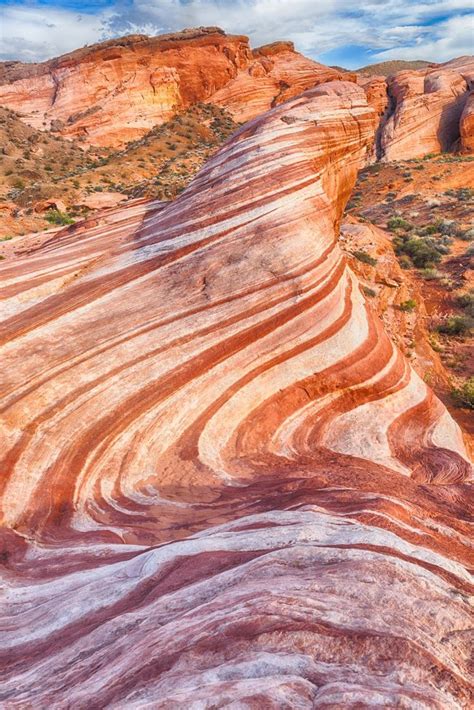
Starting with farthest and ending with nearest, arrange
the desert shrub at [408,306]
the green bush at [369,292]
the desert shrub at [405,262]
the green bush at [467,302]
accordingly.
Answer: the desert shrub at [405,262] → the green bush at [467,302] → the desert shrub at [408,306] → the green bush at [369,292]

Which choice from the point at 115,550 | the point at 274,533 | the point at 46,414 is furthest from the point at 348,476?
the point at 46,414

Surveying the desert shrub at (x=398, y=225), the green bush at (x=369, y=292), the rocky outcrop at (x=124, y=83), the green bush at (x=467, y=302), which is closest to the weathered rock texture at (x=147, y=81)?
the rocky outcrop at (x=124, y=83)

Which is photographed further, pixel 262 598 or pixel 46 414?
pixel 46 414

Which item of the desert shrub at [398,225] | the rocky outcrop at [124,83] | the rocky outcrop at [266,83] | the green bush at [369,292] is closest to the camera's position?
the green bush at [369,292]

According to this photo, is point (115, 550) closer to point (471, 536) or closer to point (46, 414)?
point (46, 414)

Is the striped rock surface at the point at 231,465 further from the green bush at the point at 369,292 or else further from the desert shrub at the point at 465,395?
the green bush at the point at 369,292

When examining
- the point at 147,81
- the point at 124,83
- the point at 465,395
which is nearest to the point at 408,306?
the point at 465,395

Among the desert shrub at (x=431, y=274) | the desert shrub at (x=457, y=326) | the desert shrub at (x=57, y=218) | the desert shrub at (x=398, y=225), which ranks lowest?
the desert shrub at (x=457, y=326)
